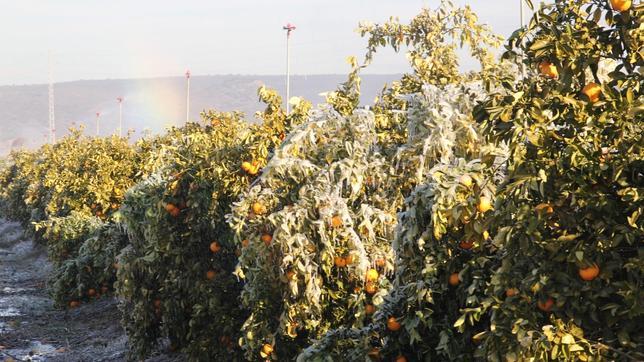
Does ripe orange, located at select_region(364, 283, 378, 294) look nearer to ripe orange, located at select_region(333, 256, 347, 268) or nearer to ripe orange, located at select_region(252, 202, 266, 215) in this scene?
ripe orange, located at select_region(333, 256, 347, 268)

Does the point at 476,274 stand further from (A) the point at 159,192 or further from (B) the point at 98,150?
(B) the point at 98,150

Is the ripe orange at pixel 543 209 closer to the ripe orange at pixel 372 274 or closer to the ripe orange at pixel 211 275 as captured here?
the ripe orange at pixel 372 274

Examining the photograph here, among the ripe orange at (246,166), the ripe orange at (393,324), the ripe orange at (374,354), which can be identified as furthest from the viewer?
the ripe orange at (246,166)

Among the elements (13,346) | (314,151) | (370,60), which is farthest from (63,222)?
(314,151)

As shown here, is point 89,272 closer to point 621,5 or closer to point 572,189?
point 572,189

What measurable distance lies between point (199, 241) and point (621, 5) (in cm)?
618

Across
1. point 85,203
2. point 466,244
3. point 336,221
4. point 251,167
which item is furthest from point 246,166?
point 85,203

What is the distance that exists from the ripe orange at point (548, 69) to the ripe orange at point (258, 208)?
347 centimetres

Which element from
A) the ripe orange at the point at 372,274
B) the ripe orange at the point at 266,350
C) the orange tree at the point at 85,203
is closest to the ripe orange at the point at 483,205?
the ripe orange at the point at 372,274

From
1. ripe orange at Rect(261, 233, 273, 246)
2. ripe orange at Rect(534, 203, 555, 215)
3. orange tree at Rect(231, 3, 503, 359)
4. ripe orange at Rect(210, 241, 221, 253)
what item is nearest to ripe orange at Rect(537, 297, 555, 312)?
ripe orange at Rect(534, 203, 555, 215)

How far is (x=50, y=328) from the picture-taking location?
48.5ft

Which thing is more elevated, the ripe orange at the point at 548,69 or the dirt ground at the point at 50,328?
the ripe orange at the point at 548,69

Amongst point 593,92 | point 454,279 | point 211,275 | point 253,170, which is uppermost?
point 593,92

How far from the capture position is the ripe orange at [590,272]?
10.4ft
